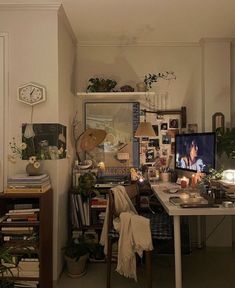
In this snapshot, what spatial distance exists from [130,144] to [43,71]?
57.4 inches

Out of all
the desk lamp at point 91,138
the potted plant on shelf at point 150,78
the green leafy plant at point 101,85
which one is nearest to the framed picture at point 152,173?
the desk lamp at point 91,138

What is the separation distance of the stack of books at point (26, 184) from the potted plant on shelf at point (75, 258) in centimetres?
78

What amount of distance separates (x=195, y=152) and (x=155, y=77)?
112cm

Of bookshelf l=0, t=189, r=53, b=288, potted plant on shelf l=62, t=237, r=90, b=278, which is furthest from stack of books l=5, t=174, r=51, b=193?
potted plant on shelf l=62, t=237, r=90, b=278

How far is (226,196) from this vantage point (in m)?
2.33

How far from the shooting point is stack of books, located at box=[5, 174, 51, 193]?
2.34 m

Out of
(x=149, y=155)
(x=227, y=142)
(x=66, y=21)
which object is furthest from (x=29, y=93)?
(x=227, y=142)

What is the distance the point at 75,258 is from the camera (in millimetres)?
2705

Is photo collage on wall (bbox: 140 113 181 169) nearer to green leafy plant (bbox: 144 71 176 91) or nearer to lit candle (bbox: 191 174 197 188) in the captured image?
green leafy plant (bbox: 144 71 176 91)

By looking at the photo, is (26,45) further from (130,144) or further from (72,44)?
(130,144)

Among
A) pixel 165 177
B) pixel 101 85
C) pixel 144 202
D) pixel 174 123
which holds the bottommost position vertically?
pixel 144 202

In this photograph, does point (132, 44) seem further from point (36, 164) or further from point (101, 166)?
point (36, 164)

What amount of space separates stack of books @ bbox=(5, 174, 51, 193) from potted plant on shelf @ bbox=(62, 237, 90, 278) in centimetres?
78

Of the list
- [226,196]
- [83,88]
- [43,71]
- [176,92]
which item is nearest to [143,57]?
[176,92]
